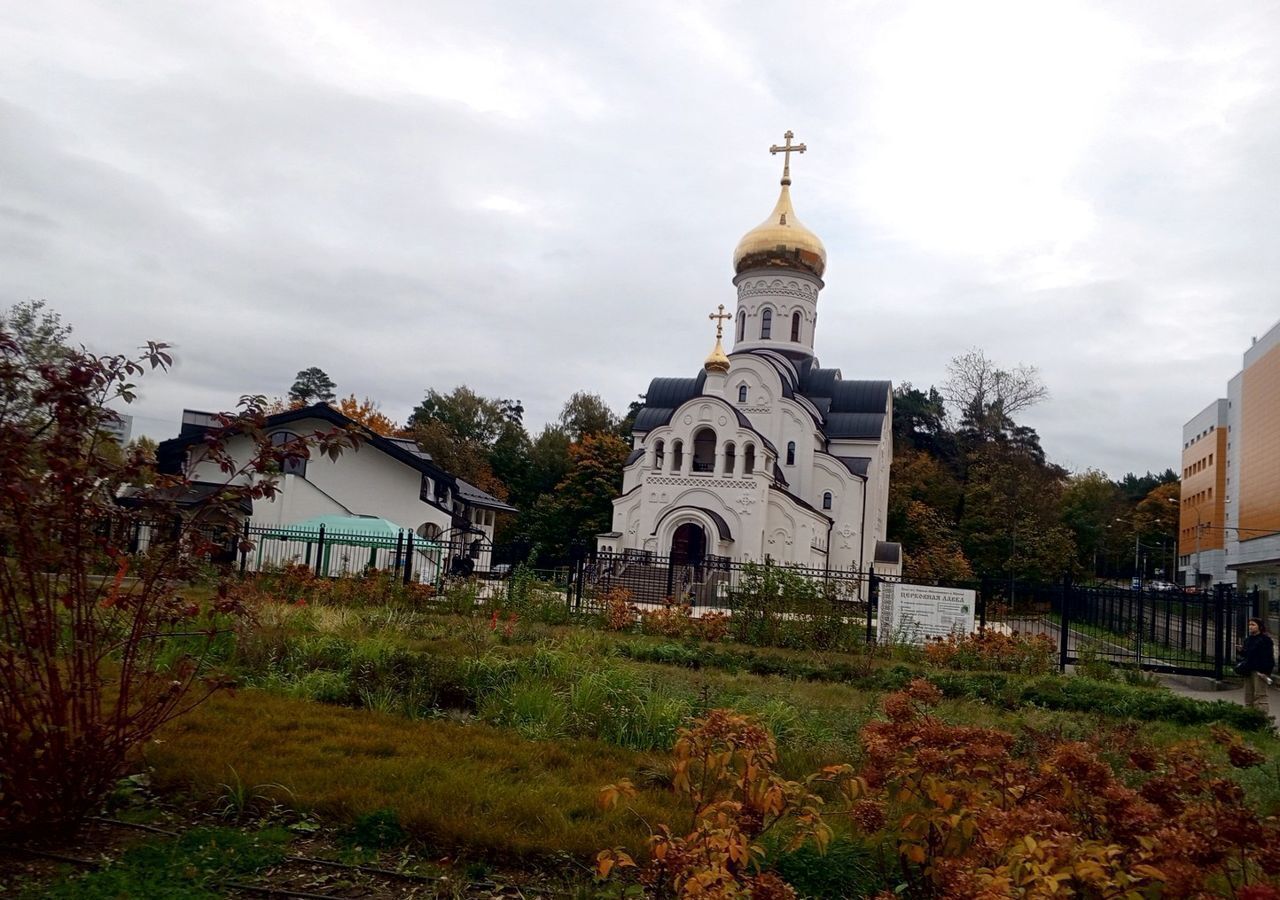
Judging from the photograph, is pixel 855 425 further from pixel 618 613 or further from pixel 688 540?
pixel 618 613

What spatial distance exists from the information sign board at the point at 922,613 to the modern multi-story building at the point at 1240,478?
18926 millimetres

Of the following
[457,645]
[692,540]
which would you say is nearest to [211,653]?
[457,645]

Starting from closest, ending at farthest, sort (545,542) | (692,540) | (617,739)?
(617,739) < (692,540) < (545,542)

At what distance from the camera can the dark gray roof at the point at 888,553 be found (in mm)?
37312

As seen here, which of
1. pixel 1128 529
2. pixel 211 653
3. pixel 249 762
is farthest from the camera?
pixel 1128 529

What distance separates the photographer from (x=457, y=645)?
10016mm

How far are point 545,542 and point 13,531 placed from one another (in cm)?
4017

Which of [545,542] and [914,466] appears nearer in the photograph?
[545,542]

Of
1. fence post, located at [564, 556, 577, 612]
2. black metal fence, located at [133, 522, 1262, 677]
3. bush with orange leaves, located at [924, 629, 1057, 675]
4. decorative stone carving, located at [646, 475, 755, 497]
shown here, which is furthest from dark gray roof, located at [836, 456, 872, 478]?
bush with orange leaves, located at [924, 629, 1057, 675]

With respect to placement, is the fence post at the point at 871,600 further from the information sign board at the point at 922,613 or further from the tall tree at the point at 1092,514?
the tall tree at the point at 1092,514

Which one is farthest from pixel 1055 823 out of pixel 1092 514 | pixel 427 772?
pixel 1092 514

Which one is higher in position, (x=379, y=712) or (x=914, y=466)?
(x=914, y=466)

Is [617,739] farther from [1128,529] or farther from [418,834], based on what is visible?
[1128,529]

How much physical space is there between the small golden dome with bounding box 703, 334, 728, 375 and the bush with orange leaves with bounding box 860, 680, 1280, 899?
3041cm
